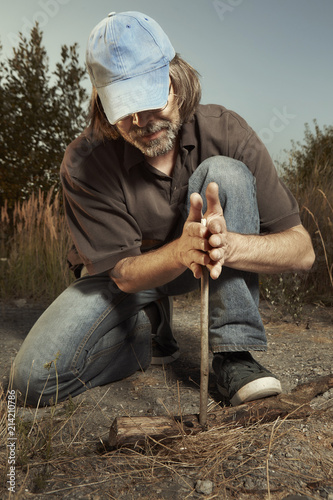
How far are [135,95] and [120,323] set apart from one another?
3.55 ft

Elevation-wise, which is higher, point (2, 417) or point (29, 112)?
point (29, 112)

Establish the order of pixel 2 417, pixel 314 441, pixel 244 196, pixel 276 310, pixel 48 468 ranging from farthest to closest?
pixel 276 310
pixel 244 196
pixel 2 417
pixel 314 441
pixel 48 468

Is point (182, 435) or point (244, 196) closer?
point (182, 435)

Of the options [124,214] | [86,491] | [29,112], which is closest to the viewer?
[86,491]

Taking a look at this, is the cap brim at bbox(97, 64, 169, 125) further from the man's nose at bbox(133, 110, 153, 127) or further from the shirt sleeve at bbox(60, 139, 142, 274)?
the shirt sleeve at bbox(60, 139, 142, 274)

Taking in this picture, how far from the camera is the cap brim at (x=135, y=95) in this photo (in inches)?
76.7

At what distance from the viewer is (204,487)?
1.49 m

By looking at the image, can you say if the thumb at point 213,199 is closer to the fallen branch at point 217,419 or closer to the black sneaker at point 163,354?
the fallen branch at point 217,419

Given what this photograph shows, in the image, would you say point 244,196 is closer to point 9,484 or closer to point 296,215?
point 296,215

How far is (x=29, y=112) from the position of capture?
6.35 meters

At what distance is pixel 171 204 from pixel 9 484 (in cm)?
128

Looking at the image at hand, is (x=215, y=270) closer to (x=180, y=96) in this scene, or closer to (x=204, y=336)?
(x=204, y=336)

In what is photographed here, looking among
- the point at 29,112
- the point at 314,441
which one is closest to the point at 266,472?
the point at 314,441

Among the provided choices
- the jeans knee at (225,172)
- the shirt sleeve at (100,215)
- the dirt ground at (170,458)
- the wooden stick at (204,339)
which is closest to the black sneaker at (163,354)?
the dirt ground at (170,458)
